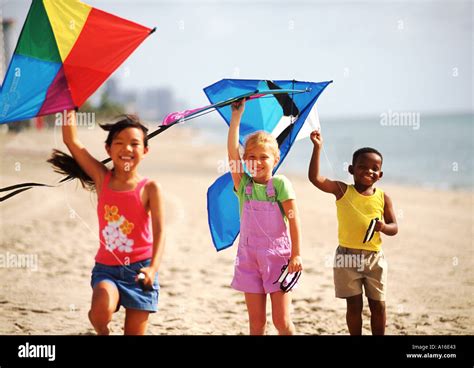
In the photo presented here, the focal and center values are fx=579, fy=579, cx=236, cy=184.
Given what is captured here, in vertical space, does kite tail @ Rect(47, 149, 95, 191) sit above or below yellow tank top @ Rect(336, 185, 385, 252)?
above

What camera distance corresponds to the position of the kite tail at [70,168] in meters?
4.09

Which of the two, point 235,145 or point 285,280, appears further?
point 235,145

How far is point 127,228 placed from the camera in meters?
3.81

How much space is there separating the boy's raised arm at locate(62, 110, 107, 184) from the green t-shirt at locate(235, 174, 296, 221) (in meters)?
1.02

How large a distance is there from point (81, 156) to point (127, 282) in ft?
2.99

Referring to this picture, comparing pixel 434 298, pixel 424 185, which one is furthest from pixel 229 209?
pixel 424 185

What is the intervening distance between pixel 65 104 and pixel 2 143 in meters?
15.2

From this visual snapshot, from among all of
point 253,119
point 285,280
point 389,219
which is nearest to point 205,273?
point 253,119

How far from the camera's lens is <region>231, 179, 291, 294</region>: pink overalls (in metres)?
4.11

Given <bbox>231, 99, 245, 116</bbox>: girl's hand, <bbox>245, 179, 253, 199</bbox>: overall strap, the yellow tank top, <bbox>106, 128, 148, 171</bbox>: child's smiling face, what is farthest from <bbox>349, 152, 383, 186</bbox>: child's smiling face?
<bbox>106, 128, 148, 171</bbox>: child's smiling face

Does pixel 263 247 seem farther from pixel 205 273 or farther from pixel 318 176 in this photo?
pixel 205 273

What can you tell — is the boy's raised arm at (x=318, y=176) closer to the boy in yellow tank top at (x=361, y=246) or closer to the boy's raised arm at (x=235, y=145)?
the boy in yellow tank top at (x=361, y=246)

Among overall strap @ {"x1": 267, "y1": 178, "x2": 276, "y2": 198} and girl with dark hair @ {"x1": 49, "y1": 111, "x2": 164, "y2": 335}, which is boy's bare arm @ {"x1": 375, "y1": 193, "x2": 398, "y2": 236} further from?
girl with dark hair @ {"x1": 49, "y1": 111, "x2": 164, "y2": 335}
